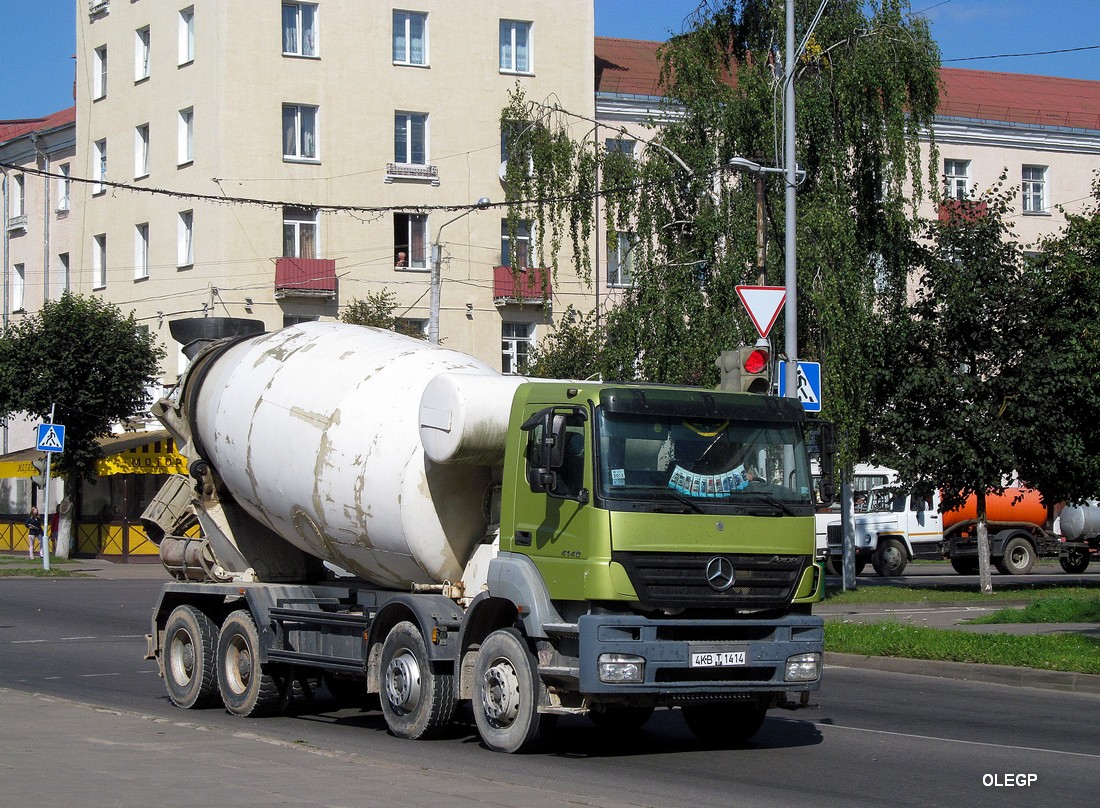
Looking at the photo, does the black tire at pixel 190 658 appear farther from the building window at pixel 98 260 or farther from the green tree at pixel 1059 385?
the building window at pixel 98 260

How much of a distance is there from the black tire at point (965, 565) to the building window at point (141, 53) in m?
29.5

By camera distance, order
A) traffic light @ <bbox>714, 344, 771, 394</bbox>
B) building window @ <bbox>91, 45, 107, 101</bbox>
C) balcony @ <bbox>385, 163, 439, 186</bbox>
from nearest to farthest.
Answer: traffic light @ <bbox>714, 344, 771, 394</bbox>, balcony @ <bbox>385, 163, 439, 186</bbox>, building window @ <bbox>91, 45, 107, 101</bbox>

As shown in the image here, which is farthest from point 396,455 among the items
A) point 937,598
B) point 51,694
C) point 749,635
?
point 937,598

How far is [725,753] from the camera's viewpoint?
10.8 meters

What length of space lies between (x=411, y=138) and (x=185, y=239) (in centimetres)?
775

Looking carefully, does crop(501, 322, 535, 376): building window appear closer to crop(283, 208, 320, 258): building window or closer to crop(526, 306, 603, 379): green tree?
crop(526, 306, 603, 379): green tree

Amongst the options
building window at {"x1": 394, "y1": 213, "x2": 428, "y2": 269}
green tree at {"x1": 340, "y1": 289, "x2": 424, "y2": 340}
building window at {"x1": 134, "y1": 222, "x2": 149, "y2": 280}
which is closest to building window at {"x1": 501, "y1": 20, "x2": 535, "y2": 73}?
building window at {"x1": 394, "y1": 213, "x2": 428, "y2": 269}

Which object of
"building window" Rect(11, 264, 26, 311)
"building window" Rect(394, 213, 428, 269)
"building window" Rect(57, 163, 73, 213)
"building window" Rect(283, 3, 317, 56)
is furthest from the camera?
"building window" Rect(11, 264, 26, 311)

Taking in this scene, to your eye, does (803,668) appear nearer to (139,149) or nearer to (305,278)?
(305,278)

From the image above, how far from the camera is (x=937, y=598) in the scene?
26625mm

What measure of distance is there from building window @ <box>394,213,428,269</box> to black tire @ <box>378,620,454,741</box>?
117ft

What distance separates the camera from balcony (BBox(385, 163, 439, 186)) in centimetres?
4609

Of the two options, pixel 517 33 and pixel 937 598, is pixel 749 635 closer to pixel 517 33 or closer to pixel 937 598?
pixel 937 598

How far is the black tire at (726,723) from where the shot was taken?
1123 centimetres
